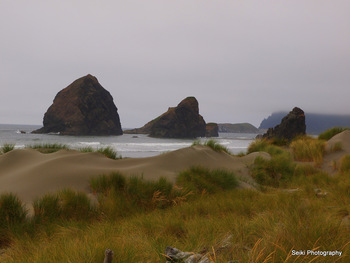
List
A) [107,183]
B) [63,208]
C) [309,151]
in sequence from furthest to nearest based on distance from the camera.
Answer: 1. [309,151]
2. [107,183]
3. [63,208]

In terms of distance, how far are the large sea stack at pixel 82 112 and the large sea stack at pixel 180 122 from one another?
52.5 ft

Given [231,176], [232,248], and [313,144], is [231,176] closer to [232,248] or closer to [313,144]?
[232,248]

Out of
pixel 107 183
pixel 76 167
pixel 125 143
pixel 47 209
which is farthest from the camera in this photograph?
pixel 125 143

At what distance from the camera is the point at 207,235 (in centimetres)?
238

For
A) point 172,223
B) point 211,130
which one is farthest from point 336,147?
point 211,130

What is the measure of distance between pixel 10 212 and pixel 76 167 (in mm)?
2694

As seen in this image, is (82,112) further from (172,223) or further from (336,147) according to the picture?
(172,223)

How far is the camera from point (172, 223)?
9.31 ft

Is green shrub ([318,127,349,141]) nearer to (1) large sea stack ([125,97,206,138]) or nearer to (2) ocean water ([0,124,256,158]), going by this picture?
(2) ocean water ([0,124,256,158])

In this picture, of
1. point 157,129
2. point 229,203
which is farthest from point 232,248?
point 157,129

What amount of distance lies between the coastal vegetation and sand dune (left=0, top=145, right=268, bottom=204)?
3.00 feet

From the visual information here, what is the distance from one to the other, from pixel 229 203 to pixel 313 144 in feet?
30.2

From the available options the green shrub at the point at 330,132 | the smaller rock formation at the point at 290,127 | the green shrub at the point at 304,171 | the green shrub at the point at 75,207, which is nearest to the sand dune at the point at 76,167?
the green shrub at the point at 75,207

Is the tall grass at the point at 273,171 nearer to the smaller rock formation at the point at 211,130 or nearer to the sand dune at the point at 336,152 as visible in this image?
the sand dune at the point at 336,152
